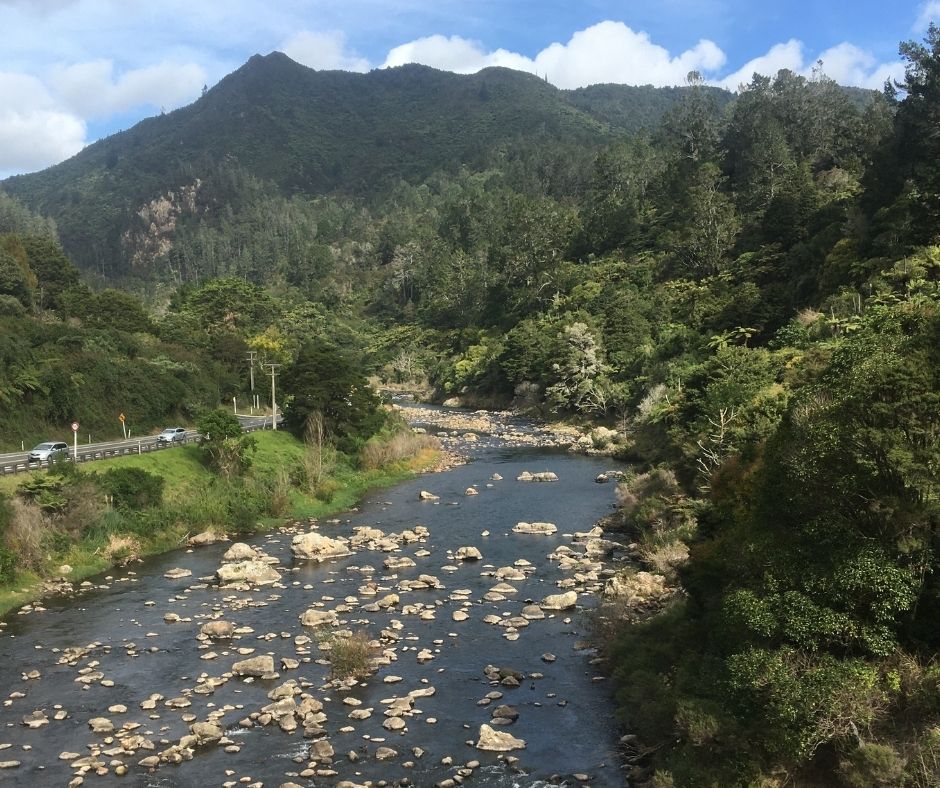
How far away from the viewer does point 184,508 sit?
4334cm

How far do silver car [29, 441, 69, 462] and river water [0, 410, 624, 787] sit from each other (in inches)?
362

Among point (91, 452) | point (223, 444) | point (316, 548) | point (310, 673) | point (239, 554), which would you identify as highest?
point (91, 452)

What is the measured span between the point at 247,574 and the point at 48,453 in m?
19.3

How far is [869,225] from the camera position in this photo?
192 ft

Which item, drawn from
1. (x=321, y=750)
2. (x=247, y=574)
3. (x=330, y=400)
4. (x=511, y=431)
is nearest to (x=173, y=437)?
(x=330, y=400)

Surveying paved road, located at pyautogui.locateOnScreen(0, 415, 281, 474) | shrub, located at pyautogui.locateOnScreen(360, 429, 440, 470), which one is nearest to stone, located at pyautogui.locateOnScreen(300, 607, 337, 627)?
paved road, located at pyautogui.locateOnScreen(0, 415, 281, 474)

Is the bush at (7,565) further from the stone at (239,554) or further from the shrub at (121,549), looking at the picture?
the stone at (239,554)

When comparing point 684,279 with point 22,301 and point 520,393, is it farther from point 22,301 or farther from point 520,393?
point 22,301

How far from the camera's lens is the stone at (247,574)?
3466cm

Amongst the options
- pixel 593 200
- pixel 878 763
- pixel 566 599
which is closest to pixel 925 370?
pixel 878 763

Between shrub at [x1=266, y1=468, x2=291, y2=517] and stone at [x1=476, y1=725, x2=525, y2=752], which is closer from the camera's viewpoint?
stone at [x1=476, y1=725, x2=525, y2=752]

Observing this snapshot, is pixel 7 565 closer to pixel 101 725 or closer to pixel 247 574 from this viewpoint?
pixel 247 574

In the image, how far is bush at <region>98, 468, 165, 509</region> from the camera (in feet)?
135

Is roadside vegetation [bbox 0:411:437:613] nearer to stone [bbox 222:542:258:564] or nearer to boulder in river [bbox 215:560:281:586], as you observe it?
stone [bbox 222:542:258:564]
